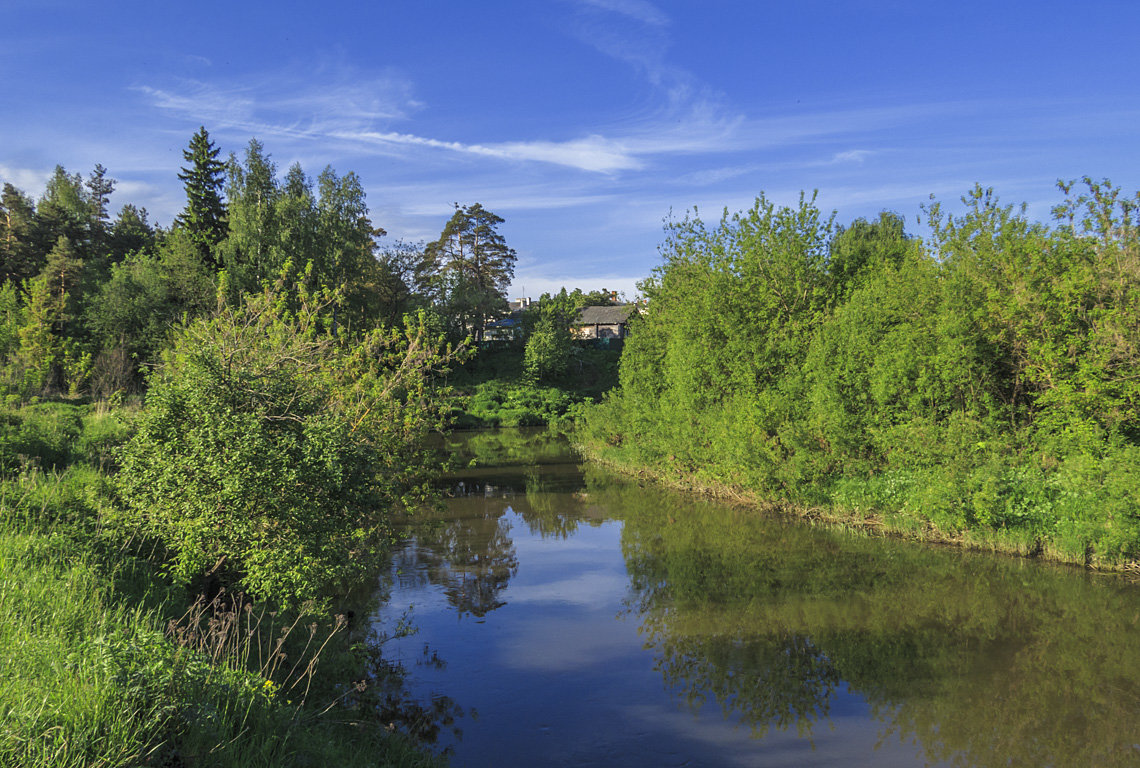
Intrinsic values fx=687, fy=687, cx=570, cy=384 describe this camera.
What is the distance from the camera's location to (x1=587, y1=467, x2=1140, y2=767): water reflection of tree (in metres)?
9.82

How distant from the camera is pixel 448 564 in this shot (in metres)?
18.5

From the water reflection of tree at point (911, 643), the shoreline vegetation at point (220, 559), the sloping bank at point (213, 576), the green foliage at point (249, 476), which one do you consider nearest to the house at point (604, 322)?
the shoreline vegetation at point (220, 559)

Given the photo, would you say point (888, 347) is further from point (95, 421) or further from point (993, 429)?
point (95, 421)

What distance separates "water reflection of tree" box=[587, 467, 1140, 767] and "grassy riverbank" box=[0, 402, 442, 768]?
18.9 feet

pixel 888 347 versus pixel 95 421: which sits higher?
pixel 888 347

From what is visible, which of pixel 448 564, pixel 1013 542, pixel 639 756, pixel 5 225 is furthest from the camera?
pixel 5 225

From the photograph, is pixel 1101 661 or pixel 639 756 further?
pixel 1101 661

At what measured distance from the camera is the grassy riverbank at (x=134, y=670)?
15.8ft

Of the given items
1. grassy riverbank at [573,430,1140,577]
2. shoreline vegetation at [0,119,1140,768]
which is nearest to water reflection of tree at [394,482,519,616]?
shoreline vegetation at [0,119,1140,768]

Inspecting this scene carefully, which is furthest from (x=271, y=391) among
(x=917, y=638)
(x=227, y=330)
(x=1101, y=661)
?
(x=1101, y=661)

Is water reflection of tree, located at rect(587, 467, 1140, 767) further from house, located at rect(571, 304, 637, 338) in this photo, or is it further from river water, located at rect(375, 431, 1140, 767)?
house, located at rect(571, 304, 637, 338)

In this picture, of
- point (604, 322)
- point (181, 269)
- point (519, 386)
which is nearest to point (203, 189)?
point (181, 269)

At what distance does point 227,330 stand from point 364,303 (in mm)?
53049

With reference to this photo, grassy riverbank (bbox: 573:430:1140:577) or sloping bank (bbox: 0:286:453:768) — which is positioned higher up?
sloping bank (bbox: 0:286:453:768)
